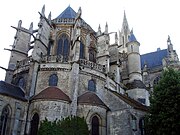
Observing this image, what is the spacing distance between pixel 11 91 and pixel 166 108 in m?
11.5

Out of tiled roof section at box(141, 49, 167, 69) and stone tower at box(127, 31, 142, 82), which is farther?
tiled roof section at box(141, 49, 167, 69)

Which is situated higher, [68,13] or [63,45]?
[68,13]

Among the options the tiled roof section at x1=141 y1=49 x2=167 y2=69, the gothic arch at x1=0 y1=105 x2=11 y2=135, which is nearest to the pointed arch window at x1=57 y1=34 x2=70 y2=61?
the gothic arch at x1=0 y1=105 x2=11 y2=135

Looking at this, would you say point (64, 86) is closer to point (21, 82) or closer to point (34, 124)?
point (34, 124)

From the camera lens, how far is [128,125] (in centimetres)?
1723

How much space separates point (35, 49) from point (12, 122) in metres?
6.92

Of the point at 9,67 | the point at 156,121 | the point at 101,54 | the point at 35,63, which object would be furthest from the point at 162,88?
the point at 9,67

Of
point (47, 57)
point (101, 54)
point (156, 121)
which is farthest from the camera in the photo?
point (101, 54)

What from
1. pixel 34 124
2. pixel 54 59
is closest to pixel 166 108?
pixel 34 124

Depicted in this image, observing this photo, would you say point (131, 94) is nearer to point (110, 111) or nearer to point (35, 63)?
point (110, 111)

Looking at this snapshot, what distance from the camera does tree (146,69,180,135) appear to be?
14.2 m

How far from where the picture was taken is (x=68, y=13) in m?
28.0

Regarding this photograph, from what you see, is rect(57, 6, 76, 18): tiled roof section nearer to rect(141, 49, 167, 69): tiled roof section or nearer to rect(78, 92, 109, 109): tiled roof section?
rect(78, 92, 109, 109): tiled roof section

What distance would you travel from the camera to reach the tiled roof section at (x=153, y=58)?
1441 inches
